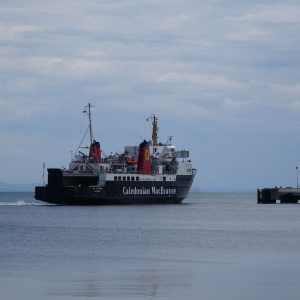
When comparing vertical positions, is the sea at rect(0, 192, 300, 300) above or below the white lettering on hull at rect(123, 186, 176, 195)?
below

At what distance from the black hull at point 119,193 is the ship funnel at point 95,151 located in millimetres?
5922

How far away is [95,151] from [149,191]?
29.6 ft

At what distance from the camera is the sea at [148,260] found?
3941 centimetres

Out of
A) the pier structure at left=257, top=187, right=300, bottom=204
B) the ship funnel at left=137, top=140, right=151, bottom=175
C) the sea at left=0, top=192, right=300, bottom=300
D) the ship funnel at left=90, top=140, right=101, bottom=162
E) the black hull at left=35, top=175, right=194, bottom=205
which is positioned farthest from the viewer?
the pier structure at left=257, top=187, right=300, bottom=204

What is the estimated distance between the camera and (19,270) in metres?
46.9

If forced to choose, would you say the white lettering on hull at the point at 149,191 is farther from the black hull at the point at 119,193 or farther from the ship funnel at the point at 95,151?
the ship funnel at the point at 95,151

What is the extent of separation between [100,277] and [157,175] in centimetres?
8134

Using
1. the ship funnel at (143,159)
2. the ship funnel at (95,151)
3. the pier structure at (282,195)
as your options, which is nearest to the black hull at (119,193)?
the ship funnel at (143,159)

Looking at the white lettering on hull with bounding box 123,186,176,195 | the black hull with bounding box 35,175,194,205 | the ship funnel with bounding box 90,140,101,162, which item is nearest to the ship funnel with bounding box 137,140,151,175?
the black hull with bounding box 35,175,194,205

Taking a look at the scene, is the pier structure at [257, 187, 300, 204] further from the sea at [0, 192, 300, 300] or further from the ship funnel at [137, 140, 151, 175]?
the sea at [0, 192, 300, 300]

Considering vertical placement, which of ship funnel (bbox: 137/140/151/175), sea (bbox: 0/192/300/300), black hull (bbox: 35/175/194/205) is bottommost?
sea (bbox: 0/192/300/300)

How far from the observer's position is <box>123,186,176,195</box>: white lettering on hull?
12256 cm

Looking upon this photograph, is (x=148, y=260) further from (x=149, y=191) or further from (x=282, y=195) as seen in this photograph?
(x=282, y=195)

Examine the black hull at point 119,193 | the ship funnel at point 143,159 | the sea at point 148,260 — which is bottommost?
the sea at point 148,260
